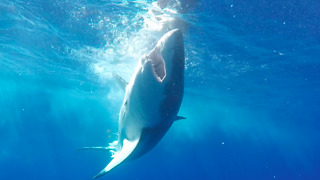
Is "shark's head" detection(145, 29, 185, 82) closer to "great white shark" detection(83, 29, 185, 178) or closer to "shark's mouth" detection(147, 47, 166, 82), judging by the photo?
"great white shark" detection(83, 29, 185, 178)

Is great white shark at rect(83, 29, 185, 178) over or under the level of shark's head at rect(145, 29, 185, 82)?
under

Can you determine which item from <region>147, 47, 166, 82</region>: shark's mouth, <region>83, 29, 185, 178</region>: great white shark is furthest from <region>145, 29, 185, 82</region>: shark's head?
<region>147, 47, 166, 82</region>: shark's mouth

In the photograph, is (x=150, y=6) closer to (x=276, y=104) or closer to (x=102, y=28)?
(x=102, y=28)

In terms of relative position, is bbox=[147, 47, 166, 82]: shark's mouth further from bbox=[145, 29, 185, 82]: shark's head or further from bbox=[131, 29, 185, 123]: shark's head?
bbox=[145, 29, 185, 82]: shark's head

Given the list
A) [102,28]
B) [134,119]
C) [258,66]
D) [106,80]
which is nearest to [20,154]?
[106,80]

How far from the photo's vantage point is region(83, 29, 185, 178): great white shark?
2.50 meters

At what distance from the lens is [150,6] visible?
33.9ft

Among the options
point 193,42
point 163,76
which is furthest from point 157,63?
point 193,42

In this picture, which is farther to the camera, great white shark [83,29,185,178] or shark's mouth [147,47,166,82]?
shark's mouth [147,47,166,82]

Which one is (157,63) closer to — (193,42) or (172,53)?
(172,53)

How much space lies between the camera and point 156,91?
2.77 m

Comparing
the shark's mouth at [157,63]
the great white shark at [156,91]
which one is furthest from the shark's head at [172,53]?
the shark's mouth at [157,63]

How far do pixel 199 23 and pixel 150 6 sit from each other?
2.90 meters

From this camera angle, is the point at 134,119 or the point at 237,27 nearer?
→ the point at 134,119
